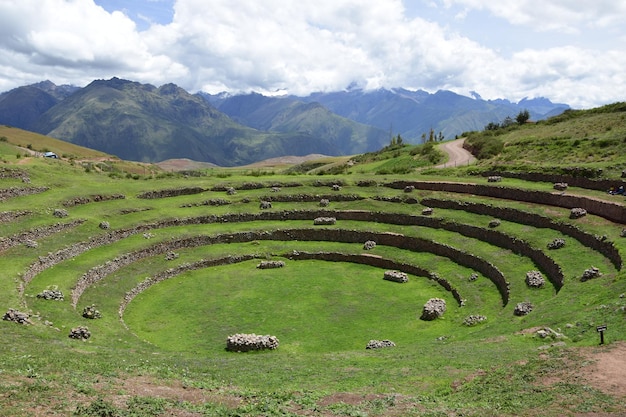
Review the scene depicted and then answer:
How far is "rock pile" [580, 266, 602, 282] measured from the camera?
31797 mm

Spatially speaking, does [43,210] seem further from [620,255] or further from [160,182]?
[620,255]

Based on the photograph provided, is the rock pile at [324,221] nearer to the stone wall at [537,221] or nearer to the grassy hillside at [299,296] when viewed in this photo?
the grassy hillside at [299,296]

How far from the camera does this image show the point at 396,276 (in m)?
44.7

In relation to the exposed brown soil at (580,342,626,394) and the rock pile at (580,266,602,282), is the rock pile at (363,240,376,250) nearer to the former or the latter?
the rock pile at (580,266,602,282)

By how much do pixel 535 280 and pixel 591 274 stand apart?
451 cm

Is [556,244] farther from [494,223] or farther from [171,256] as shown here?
[171,256]

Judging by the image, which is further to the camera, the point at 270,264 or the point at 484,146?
the point at 484,146

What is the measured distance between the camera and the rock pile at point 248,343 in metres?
29.8

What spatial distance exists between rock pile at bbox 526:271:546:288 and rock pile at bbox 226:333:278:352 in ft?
67.6

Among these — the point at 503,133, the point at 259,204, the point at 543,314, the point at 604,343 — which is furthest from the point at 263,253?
the point at 503,133

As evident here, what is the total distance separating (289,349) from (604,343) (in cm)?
1798

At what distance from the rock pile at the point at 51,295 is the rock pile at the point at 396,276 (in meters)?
28.5

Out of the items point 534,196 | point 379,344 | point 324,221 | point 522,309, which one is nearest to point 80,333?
point 379,344

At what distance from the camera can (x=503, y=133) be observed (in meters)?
105
